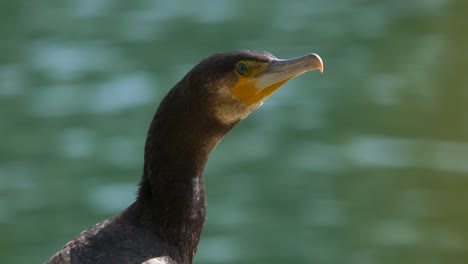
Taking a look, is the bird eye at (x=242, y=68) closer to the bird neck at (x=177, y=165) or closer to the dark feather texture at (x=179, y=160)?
the dark feather texture at (x=179, y=160)

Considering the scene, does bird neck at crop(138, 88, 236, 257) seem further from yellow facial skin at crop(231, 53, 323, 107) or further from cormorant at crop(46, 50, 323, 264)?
yellow facial skin at crop(231, 53, 323, 107)

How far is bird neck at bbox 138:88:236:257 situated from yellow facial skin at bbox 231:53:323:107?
0.56 feet

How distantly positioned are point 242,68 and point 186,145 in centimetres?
39

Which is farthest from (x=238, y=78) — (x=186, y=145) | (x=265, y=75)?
(x=186, y=145)

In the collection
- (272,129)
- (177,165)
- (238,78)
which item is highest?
(272,129)

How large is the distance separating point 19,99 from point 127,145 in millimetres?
1410

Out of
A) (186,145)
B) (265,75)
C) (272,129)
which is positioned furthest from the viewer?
(272,129)

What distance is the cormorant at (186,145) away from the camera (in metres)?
5.28

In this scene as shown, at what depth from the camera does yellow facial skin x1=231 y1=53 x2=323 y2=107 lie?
17.7ft

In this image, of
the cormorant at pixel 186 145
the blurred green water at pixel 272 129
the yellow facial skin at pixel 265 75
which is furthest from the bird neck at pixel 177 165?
the blurred green water at pixel 272 129

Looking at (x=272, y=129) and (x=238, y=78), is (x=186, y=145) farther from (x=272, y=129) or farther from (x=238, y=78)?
(x=272, y=129)

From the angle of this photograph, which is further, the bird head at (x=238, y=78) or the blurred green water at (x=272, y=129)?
the blurred green water at (x=272, y=129)

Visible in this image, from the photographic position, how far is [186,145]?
533cm

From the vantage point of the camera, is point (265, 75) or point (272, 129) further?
point (272, 129)
